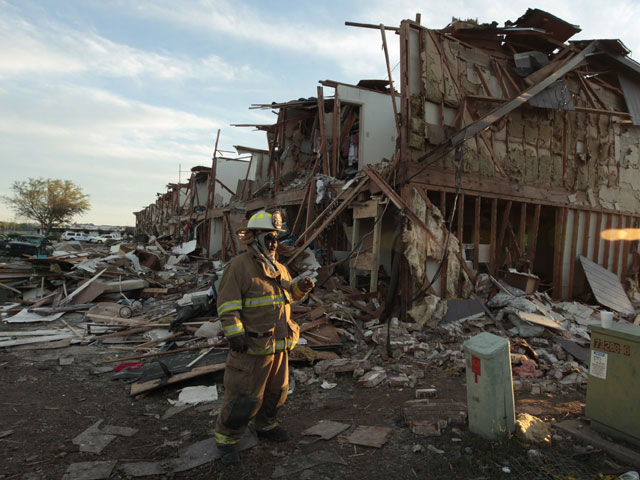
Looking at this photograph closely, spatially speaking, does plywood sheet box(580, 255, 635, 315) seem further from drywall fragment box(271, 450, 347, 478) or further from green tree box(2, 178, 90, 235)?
green tree box(2, 178, 90, 235)

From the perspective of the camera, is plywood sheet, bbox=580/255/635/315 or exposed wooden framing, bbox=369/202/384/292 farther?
plywood sheet, bbox=580/255/635/315

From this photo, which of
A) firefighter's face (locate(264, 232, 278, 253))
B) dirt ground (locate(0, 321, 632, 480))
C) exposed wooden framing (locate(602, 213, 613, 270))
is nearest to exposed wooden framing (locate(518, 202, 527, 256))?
exposed wooden framing (locate(602, 213, 613, 270))

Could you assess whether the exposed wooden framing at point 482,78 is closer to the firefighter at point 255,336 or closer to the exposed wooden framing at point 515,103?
the exposed wooden framing at point 515,103

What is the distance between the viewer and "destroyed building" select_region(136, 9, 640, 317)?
309 inches

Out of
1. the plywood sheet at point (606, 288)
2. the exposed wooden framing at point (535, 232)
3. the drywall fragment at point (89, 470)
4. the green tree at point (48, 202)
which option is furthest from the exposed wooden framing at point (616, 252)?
the green tree at point (48, 202)

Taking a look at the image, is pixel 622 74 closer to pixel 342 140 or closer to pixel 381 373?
pixel 342 140

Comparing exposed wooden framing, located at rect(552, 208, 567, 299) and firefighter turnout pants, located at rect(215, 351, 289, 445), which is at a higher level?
exposed wooden framing, located at rect(552, 208, 567, 299)

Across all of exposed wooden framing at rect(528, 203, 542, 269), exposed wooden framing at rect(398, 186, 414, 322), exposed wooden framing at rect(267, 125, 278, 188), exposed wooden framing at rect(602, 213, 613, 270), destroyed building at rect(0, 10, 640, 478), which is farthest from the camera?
exposed wooden framing at rect(267, 125, 278, 188)

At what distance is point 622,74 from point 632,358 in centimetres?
1107

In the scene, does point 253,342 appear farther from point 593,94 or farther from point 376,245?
point 593,94

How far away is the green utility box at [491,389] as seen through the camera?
10.7ft

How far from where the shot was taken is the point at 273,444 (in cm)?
360

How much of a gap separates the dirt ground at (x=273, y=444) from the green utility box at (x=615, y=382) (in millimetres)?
313

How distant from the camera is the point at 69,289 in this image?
1034 cm
